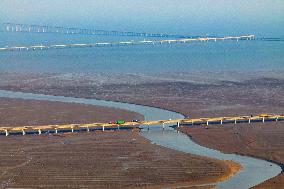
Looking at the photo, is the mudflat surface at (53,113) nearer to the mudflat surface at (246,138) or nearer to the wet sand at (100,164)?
the wet sand at (100,164)

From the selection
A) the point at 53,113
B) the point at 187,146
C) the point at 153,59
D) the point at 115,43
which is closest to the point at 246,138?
the point at 187,146

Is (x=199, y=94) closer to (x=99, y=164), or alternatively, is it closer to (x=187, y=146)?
(x=187, y=146)

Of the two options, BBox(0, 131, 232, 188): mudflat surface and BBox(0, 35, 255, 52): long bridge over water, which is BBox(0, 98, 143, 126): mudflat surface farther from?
BBox(0, 35, 255, 52): long bridge over water

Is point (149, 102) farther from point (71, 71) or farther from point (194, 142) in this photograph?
point (71, 71)

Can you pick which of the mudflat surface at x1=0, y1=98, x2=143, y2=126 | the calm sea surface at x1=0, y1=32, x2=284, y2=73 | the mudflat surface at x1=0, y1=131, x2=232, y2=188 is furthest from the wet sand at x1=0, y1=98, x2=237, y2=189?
the calm sea surface at x1=0, y1=32, x2=284, y2=73

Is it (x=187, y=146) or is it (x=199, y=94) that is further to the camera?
(x=199, y=94)

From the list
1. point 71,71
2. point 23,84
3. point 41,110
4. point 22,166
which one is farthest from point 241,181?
point 71,71

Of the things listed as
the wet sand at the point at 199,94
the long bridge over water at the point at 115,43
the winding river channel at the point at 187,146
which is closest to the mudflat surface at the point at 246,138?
the wet sand at the point at 199,94
